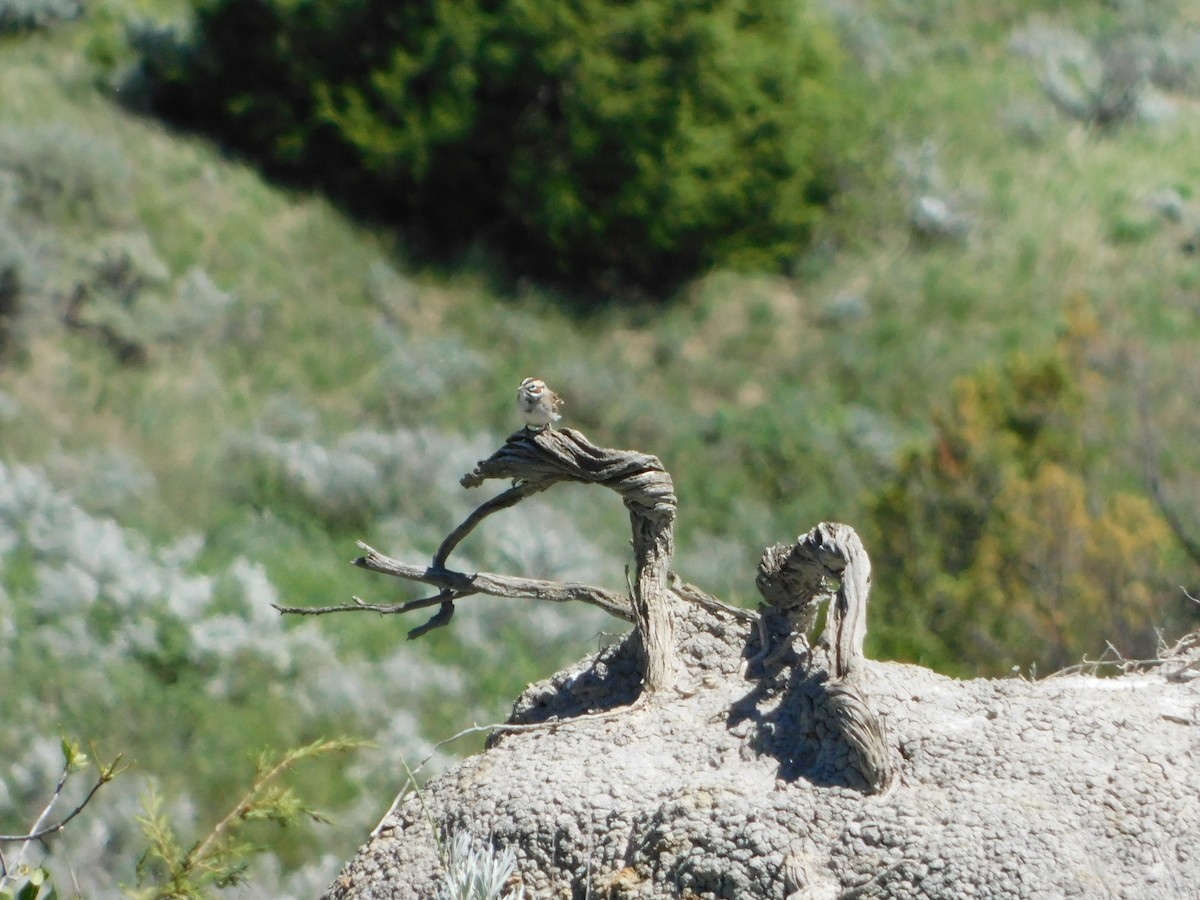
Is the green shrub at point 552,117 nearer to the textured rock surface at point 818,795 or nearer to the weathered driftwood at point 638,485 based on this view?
the weathered driftwood at point 638,485

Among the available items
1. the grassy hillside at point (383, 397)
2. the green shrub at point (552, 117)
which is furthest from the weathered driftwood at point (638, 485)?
the green shrub at point (552, 117)

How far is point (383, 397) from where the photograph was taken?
30.0 feet

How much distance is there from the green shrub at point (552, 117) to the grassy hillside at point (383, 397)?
0.43m

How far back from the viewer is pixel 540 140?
1046 centimetres

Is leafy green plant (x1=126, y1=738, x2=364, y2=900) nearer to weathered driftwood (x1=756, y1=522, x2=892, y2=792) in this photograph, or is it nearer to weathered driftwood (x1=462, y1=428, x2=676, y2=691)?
weathered driftwood (x1=462, y1=428, x2=676, y2=691)

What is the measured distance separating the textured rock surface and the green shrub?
27.7 ft

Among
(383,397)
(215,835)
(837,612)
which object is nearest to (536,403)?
(837,612)

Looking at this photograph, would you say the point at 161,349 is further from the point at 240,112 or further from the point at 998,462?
the point at 998,462

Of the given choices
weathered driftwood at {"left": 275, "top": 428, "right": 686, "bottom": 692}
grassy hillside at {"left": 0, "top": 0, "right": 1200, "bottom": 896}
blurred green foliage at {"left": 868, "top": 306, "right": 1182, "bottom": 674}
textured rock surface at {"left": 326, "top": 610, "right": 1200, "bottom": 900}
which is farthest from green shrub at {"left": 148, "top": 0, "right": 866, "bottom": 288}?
textured rock surface at {"left": 326, "top": 610, "right": 1200, "bottom": 900}

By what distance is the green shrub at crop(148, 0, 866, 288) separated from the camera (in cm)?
1023

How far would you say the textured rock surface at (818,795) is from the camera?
5.31 ft

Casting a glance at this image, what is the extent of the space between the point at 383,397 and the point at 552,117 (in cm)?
266

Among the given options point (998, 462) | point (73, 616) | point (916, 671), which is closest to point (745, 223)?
point (998, 462)

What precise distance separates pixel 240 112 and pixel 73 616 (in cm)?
538
